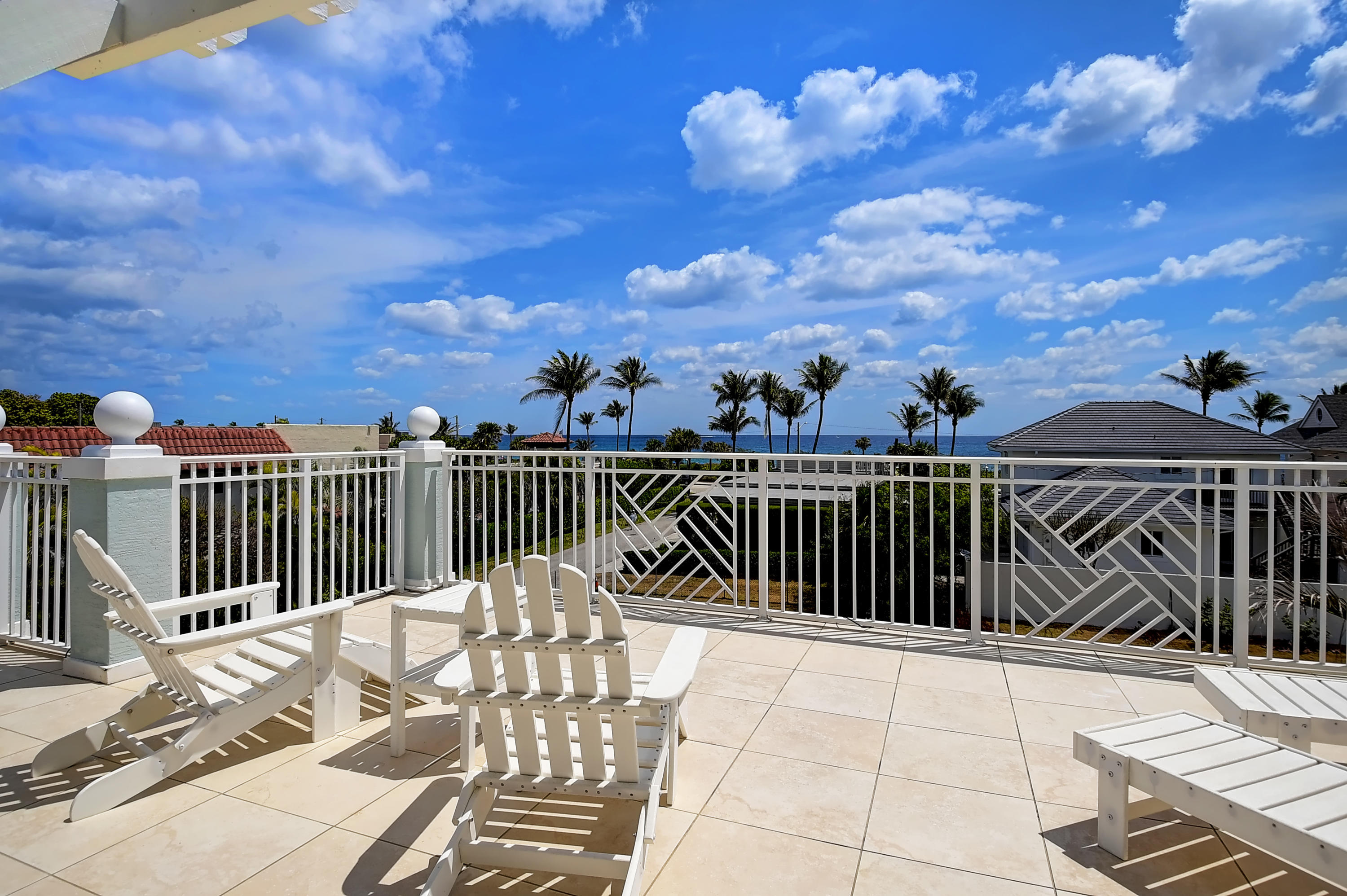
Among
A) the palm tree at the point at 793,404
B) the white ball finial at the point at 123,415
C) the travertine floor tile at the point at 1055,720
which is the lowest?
the travertine floor tile at the point at 1055,720

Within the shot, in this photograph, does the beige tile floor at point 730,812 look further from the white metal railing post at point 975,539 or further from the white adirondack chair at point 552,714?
the white metal railing post at point 975,539

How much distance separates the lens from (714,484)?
512 centimetres

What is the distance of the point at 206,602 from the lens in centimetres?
278

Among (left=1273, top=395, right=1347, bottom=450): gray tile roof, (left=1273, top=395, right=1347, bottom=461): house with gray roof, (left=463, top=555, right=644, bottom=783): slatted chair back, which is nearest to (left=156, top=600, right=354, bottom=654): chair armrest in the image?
(left=463, top=555, right=644, bottom=783): slatted chair back

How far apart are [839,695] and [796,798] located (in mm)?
1049

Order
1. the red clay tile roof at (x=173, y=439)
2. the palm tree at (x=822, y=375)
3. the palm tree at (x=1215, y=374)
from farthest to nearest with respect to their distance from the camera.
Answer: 1. the palm tree at (x=822, y=375)
2. the palm tree at (x=1215, y=374)
3. the red clay tile roof at (x=173, y=439)

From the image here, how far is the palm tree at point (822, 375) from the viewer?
55281 mm

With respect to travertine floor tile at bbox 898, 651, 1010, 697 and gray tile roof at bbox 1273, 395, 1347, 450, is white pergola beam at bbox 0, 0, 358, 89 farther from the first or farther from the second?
gray tile roof at bbox 1273, 395, 1347, 450

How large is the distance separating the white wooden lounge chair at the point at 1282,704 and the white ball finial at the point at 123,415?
4957 mm

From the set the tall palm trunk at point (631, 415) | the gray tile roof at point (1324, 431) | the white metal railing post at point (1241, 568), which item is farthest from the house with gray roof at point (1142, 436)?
the tall palm trunk at point (631, 415)

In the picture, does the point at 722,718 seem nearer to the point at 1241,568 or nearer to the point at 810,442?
the point at 1241,568

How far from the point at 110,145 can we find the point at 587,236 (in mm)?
37915

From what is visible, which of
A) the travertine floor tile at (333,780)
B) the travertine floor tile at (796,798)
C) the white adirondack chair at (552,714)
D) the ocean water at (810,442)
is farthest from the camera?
the ocean water at (810,442)

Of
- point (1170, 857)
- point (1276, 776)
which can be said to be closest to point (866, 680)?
point (1170, 857)
